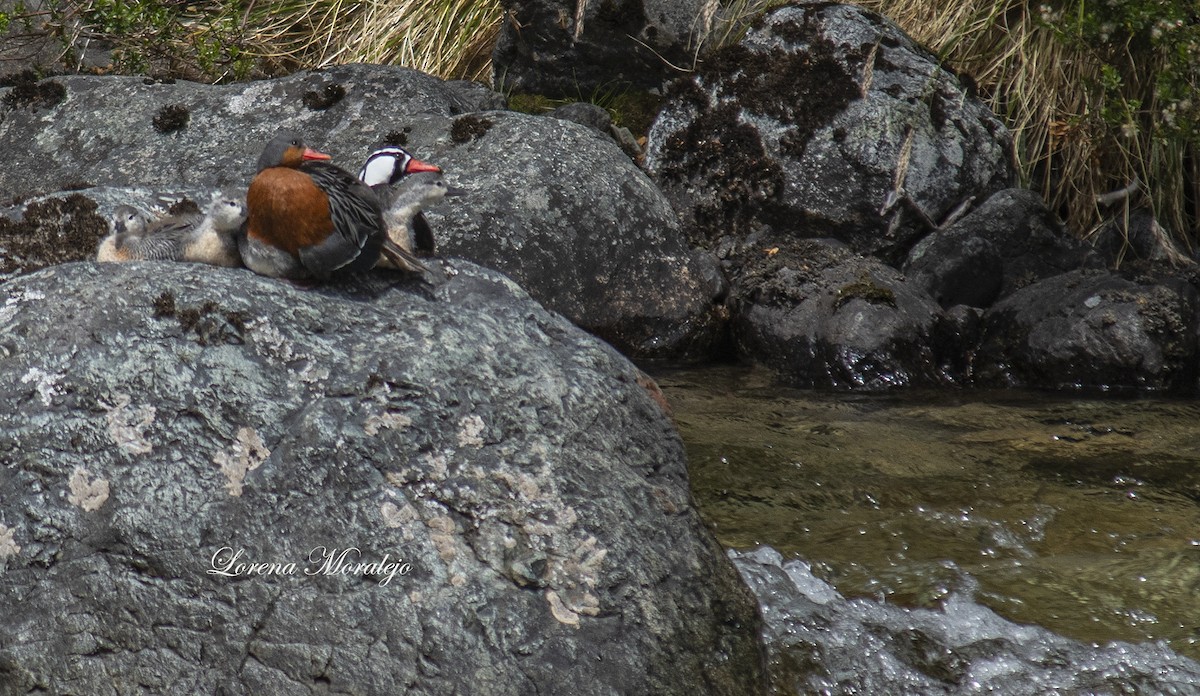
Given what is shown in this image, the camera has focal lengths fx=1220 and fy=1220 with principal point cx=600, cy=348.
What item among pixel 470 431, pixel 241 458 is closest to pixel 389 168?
pixel 470 431

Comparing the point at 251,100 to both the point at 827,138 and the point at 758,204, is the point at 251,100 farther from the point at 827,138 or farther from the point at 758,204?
the point at 827,138

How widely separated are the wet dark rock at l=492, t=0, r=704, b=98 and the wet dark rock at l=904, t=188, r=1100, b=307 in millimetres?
3110

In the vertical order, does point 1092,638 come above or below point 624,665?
above

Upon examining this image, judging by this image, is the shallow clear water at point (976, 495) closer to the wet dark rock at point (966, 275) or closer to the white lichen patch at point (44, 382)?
the wet dark rock at point (966, 275)

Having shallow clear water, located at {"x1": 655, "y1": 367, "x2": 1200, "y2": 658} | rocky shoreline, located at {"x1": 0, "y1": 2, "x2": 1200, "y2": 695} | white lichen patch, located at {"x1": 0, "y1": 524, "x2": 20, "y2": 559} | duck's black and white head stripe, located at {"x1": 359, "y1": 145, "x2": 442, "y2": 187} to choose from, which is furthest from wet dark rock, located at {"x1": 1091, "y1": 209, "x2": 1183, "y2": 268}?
white lichen patch, located at {"x1": 0, "y1": 524, "x2": 20, "y2": 559}

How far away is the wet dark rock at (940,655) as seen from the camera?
4.11m

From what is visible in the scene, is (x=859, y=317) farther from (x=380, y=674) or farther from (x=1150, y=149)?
(x=380, y=674)

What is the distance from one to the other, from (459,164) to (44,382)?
4268mm

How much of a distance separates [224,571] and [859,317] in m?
4.79

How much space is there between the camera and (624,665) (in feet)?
12.2

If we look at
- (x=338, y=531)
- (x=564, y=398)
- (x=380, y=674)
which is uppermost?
(x=564, y=398)

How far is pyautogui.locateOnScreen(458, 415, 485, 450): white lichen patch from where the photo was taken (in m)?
4.02

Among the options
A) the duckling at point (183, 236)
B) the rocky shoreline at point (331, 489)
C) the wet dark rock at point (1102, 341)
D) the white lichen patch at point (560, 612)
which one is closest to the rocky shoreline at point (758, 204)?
the wet dark rock at point (1102, 341)

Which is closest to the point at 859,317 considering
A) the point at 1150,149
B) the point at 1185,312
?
the point at 1185,312
